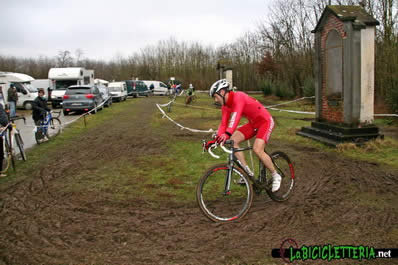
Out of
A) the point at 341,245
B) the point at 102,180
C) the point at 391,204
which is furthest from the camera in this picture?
the point at 102,180

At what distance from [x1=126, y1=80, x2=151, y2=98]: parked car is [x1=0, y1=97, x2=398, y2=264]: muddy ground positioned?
40815 mm

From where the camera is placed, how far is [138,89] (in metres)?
48.5

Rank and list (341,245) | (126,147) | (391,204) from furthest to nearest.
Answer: (126,147), (391,204), (341,245)

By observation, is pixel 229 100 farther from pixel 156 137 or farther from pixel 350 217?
pixel 156 137

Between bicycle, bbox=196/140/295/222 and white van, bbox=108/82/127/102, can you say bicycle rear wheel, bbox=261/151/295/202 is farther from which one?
white van, bbox=108/82/127/102

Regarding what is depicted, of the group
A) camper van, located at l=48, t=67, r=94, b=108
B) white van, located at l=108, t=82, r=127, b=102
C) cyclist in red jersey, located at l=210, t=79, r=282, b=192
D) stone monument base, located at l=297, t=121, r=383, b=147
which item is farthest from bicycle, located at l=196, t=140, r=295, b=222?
white van, located at l=108, t=82, r=127, b=102

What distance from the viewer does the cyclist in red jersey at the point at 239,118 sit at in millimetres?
5113

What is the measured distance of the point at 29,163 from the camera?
9.48 m

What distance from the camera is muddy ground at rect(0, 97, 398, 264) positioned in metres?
4.09

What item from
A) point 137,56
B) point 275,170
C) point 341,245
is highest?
point 137,56

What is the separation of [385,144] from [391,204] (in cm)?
500

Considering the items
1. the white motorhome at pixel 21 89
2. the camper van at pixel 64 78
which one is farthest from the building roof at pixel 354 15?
the camper van at pixel 64 78

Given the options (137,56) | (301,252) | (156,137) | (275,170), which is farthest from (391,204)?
(137,56)

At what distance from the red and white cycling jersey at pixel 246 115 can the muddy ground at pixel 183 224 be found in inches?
44.6
